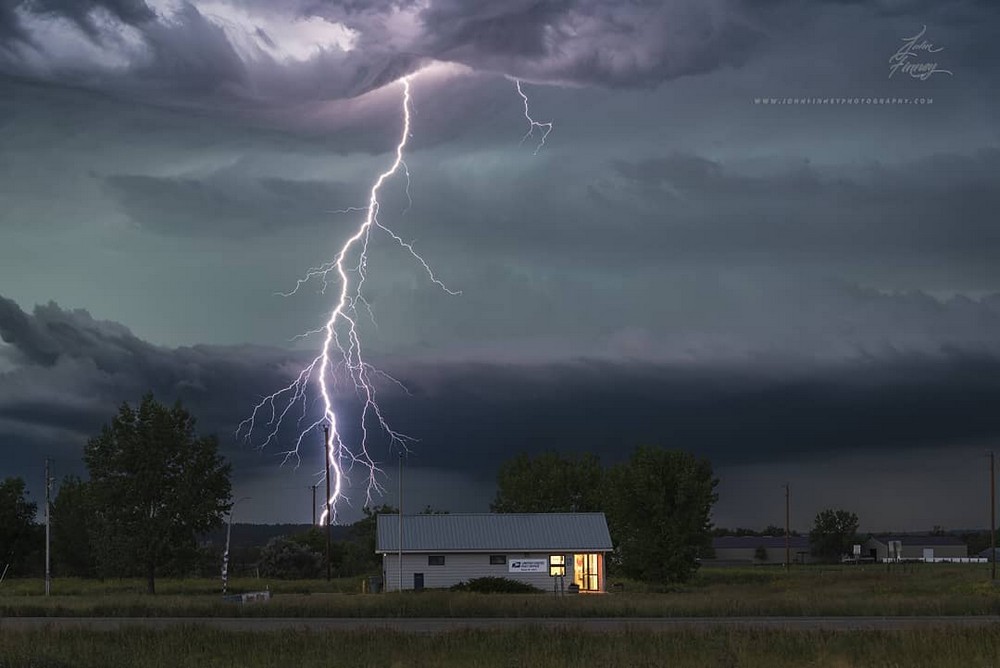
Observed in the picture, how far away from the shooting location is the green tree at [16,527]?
94500 mm

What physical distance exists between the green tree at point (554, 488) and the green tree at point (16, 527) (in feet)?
122

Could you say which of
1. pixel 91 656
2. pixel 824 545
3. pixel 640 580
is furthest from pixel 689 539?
pixel 824 545

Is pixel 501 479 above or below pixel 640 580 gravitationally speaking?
above

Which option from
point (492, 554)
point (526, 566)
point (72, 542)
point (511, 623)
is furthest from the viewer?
point (72, 542)

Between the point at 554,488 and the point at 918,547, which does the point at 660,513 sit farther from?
the point at 918,547

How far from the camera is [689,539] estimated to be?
237 feet

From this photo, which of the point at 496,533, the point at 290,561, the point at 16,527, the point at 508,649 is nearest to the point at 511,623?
the point at 508,649

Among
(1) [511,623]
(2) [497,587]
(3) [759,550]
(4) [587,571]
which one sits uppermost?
(1) [511,623]

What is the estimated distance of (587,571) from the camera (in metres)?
64.4

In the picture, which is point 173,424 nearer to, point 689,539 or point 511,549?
point 511,549

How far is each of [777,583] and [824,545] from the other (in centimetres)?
9570

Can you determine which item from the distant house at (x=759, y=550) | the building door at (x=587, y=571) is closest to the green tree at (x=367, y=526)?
the building door at (x=587, y=571)

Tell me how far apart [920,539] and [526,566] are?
456 feet

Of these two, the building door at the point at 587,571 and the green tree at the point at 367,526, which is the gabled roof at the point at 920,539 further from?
the building door at the point at 587,571
